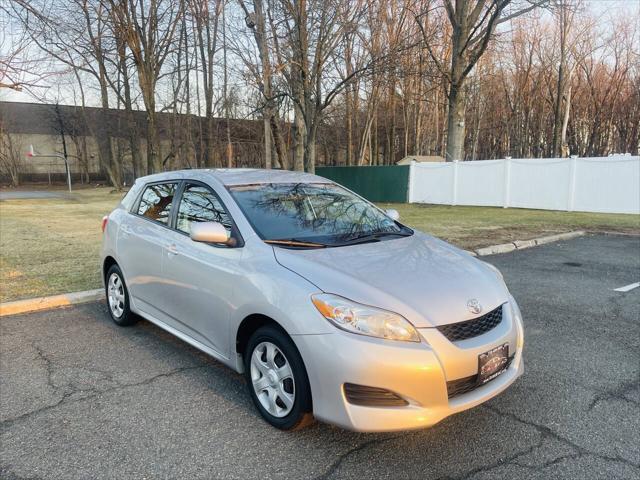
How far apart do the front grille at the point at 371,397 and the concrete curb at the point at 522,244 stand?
6818 mm

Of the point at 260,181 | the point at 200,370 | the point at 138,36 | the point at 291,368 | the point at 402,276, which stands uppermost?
the point at 138,36

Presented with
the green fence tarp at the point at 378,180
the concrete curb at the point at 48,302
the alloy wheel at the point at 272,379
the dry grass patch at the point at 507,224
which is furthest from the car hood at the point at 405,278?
the green fence tarp at the point at 378,180

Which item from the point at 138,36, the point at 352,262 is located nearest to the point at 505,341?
the point at 352,262

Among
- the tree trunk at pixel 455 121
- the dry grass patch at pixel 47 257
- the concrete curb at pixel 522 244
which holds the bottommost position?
the concrete curb at pixel 522 244

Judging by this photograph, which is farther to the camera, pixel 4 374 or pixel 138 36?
pixel 138 36

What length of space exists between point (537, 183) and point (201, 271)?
17.8m

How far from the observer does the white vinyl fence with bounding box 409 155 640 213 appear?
53.7ft

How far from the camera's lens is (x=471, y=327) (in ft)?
9.10

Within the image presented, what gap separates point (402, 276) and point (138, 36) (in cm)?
2296

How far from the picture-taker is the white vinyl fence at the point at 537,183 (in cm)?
1636

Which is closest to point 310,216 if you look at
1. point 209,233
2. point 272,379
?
point 209,233

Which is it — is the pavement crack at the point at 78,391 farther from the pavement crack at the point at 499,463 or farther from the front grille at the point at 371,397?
the pavement crack at the point at 499,463

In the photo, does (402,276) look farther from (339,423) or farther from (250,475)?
(250,475)

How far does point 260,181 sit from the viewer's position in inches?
162
